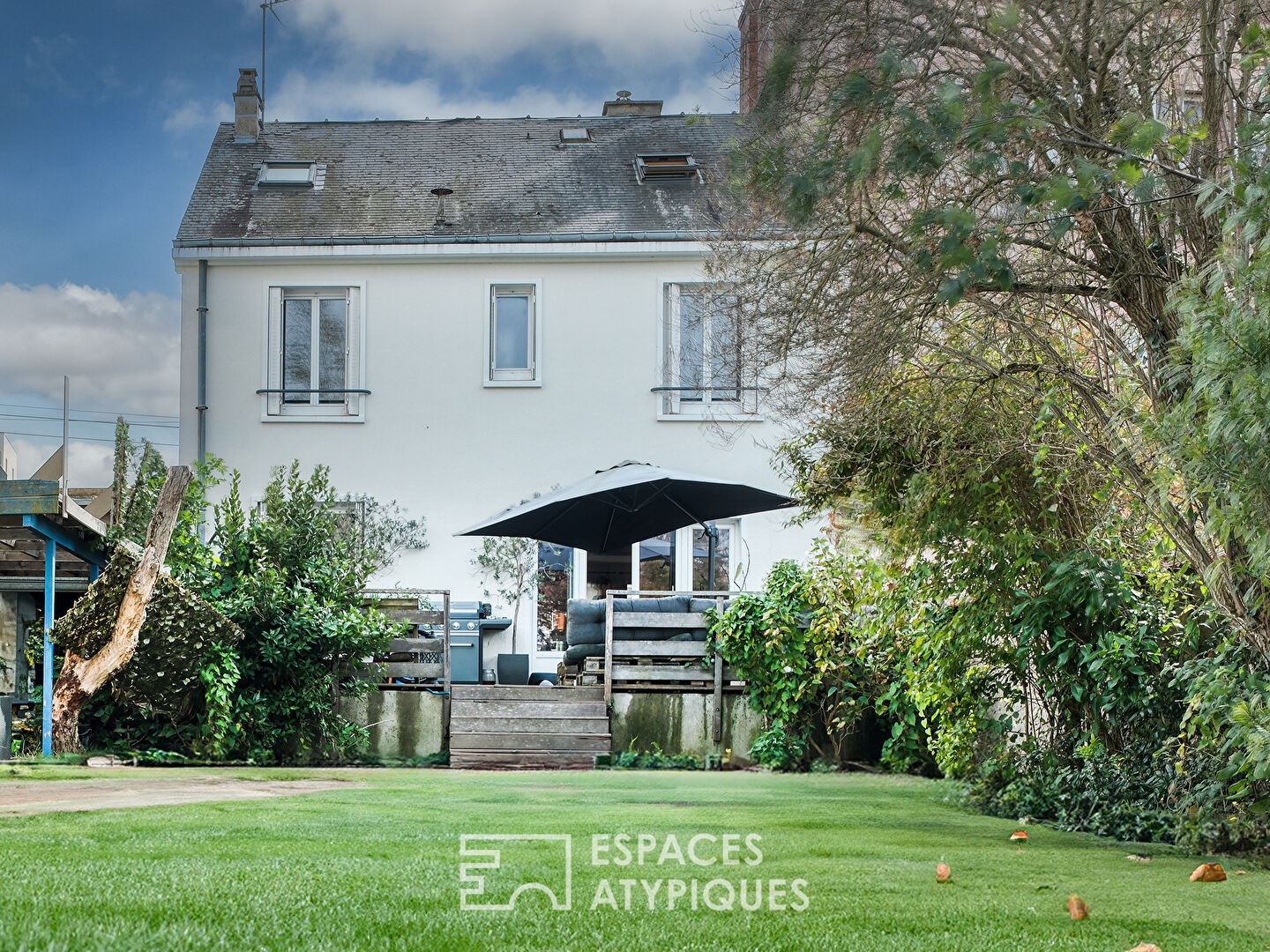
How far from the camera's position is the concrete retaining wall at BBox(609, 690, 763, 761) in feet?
43.0

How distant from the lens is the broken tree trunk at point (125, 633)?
440 inches

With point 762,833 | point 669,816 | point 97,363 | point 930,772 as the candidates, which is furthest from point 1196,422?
point 97,363

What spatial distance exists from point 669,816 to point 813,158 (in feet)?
12.9

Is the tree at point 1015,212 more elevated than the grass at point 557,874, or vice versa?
the tree at point 1015,212

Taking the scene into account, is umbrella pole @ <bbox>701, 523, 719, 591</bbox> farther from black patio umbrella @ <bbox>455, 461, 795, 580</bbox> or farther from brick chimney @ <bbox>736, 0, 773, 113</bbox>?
brick chimney @ <bbox>736, 0, 773, 113</bbox>

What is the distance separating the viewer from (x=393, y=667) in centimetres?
1330

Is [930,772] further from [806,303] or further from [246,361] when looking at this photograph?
[246,361]

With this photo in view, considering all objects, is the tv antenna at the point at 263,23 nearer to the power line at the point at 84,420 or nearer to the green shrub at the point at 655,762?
the power line at the point at 84,420

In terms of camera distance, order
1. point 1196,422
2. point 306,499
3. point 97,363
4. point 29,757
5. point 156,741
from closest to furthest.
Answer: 1. point 1196,422
2. point 29,757
3. point 156,741
4. point 306,499
5. point 97,363

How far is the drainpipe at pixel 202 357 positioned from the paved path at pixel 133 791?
9281 millimetres

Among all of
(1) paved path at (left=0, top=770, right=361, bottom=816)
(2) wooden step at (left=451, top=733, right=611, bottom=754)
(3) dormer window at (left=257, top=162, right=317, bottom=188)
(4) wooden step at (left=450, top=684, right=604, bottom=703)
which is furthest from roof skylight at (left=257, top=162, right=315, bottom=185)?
(1) paved path at (left=0, top=770, right=361, bottom=816)

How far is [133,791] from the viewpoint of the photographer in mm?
8391

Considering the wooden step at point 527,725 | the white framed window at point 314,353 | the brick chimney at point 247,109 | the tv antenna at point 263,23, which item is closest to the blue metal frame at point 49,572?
the wooden step at point 527,725

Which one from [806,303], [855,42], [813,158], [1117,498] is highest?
[855,42]
